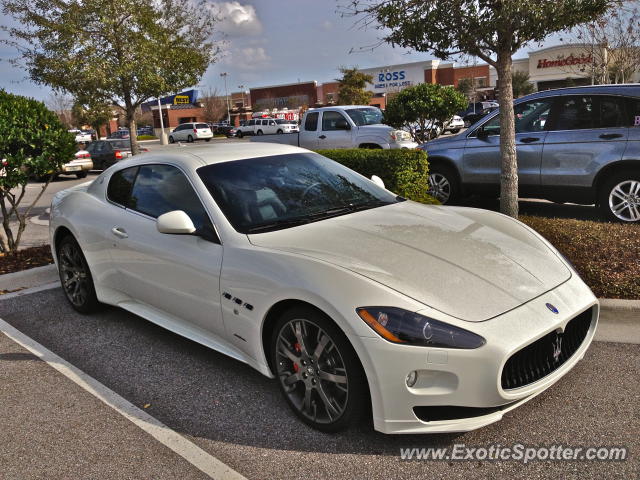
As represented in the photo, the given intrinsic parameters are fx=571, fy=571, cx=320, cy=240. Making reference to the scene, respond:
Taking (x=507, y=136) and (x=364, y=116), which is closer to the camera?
(x=507, y=136)

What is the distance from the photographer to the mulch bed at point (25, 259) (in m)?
7.22

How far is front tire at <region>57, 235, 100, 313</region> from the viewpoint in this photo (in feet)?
16.8

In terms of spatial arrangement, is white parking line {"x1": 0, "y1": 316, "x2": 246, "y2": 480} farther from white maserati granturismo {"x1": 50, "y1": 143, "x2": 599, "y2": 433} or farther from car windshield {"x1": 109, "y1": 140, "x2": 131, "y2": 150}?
car windshield {"x1": 109, "y1": 140, "x2": 131, "y2": 150}

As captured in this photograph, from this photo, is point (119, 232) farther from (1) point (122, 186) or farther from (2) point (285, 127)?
(2) point (285, 127)

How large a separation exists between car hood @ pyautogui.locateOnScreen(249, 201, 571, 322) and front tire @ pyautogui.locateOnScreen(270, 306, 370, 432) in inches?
14.5

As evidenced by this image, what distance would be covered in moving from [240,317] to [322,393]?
2.29 feet

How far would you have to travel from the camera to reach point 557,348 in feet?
10.1

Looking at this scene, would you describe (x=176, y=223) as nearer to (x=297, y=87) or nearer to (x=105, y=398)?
(x=105, y=398)

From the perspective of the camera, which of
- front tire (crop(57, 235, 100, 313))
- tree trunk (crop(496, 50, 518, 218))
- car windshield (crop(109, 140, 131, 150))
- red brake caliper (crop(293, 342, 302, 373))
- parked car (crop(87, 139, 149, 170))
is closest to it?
red brake caliper (crop(293, 342, 302, 373))

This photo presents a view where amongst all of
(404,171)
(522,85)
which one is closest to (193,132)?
(522,85)

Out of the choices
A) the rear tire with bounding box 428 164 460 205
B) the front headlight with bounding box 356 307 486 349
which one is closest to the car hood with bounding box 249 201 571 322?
the front headlight with bounding box 356 307 486 349

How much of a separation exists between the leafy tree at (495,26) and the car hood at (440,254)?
251cm

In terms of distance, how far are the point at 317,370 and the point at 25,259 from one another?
596cm

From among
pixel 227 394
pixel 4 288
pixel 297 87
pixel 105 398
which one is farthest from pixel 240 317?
pixel 297 87
